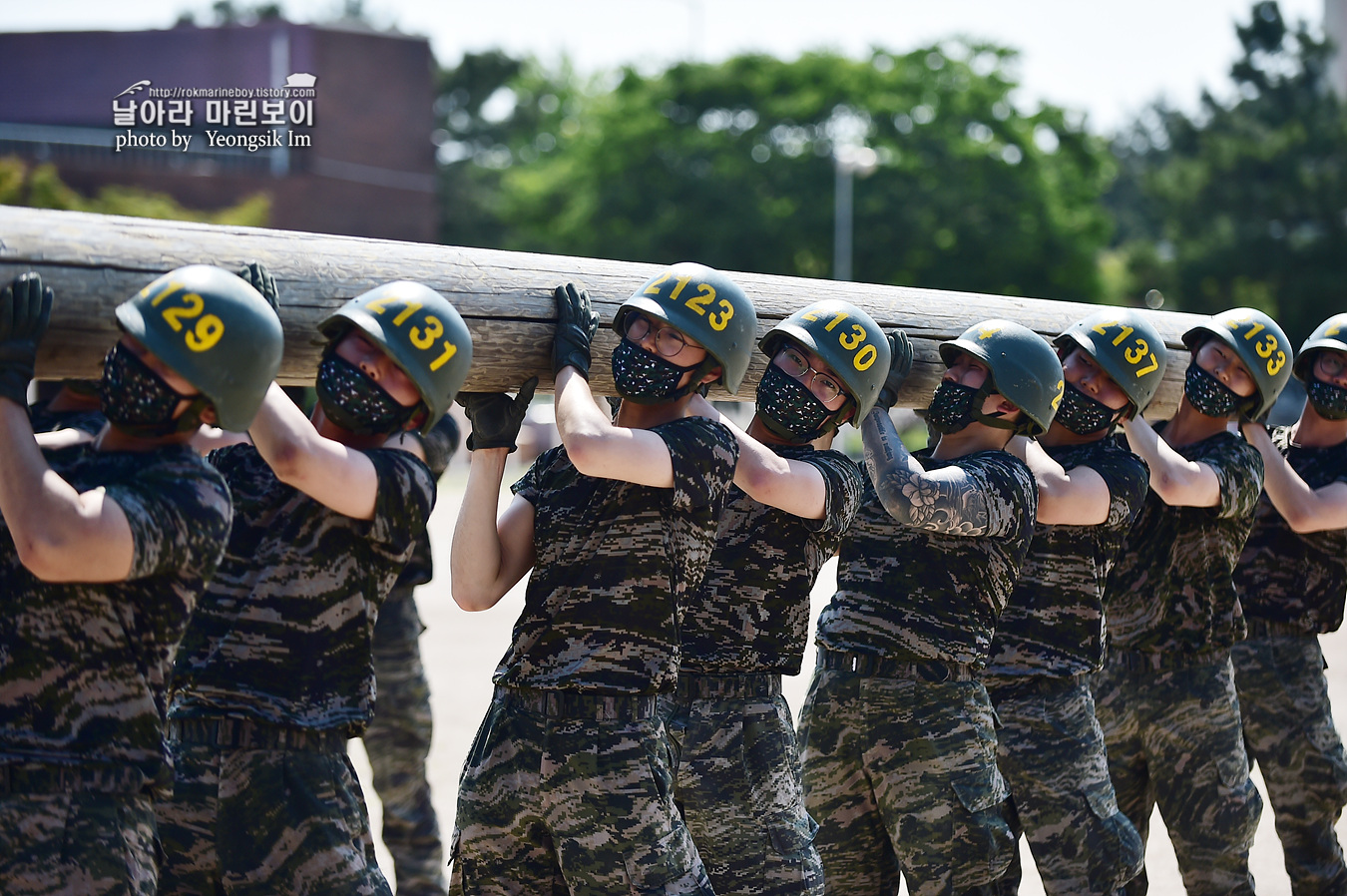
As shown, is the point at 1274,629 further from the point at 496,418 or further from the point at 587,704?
the point at 496,418

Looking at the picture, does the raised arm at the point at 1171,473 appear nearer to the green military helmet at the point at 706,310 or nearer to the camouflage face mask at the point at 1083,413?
the camouflage face mask at the point at 1083,413

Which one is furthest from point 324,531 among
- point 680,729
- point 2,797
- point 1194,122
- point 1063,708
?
point 1194,122

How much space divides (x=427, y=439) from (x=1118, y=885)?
3.73 m

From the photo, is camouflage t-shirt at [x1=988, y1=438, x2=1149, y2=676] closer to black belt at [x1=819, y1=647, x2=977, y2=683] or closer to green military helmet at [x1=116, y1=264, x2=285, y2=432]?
black belt at [x1=819, y1=647, x2=977, y2=683]

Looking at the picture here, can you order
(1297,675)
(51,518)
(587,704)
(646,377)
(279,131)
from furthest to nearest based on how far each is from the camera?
1. (279,131)
2. (1297,675)
3. (646,377)
4. (587,704)
5. (51,518)

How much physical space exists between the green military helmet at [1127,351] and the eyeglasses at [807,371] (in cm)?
130

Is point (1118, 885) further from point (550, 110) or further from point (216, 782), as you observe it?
point (550, 110)

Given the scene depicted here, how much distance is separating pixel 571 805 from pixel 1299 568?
431 centimetres

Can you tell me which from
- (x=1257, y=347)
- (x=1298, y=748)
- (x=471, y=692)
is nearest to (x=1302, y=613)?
(x=1298, y=748)

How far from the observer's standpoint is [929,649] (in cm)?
481

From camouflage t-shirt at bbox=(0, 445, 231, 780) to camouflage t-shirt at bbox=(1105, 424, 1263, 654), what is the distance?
4054 mm

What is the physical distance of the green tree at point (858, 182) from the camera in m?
38.8

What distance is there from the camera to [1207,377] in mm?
6039

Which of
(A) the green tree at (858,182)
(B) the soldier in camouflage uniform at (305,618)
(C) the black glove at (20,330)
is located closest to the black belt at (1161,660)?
(B) the soldier in camouflage uniform at (305,618)
